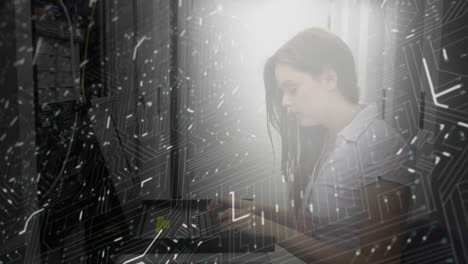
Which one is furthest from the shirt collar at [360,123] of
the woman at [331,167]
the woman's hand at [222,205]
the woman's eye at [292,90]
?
the woman's hand at [222,205]

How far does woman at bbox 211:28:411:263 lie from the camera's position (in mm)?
926

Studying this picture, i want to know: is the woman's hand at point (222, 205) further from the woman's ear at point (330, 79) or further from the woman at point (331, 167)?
the woman's ear at point (330, 79)

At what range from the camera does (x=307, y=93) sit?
98cm

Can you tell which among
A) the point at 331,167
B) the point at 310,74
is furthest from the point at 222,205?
the point at 310,74

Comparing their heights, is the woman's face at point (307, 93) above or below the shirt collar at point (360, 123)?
above

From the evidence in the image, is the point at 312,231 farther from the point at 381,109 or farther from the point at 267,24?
the point at 267,24

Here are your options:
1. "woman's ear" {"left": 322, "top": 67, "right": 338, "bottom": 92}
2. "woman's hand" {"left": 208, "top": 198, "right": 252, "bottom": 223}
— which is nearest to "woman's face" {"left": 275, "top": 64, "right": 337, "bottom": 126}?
"woman's ear" {"left": 322, "top": 67, "right": 338, "bottom": 92}

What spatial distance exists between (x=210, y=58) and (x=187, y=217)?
42cm

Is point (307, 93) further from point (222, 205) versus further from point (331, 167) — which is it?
point (222, 205)

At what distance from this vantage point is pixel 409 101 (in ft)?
3.31

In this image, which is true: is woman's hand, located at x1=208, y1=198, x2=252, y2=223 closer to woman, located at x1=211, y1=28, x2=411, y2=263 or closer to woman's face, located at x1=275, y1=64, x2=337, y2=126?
woman, located at x1=211, y1=28, x2=411, y2=263

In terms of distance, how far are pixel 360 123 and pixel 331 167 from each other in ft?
0.43

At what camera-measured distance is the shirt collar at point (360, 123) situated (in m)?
0.95

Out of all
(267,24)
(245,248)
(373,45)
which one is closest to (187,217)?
(245,248)
